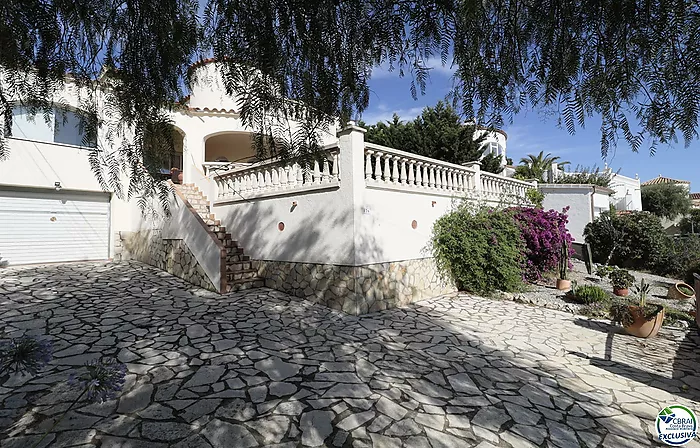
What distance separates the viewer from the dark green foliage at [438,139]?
1579cm

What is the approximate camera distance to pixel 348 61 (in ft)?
8.16

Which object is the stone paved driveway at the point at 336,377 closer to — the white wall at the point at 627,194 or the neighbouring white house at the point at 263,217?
the neighbouring white house at the point at 263,217

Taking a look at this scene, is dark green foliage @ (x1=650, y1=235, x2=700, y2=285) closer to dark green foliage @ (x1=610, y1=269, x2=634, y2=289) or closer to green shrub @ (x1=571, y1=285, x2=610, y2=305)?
dark green foliage @ (x1=610, y1=269, x2=634, y2=289)

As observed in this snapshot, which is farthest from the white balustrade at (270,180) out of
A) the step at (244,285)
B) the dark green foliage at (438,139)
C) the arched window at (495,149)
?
the arched window at (495,149)

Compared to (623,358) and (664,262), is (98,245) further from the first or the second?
(664,262)

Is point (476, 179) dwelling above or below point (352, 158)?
above

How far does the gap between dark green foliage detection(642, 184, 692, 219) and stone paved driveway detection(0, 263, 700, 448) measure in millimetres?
30381

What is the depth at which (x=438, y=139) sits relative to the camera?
53.2 feet

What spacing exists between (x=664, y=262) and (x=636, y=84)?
1374cm

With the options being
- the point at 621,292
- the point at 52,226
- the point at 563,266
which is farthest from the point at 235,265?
the point at 621,292

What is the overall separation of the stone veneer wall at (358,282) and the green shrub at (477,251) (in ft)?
1.79

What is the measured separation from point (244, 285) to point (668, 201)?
3579 centimetres

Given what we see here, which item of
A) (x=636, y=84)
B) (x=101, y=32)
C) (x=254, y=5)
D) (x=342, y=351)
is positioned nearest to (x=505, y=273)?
(x=342, y=351)

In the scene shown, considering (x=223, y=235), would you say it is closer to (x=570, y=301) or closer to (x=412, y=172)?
(x=412, y=172)
